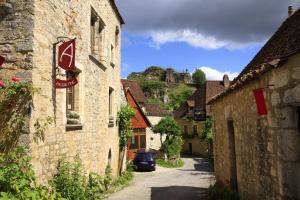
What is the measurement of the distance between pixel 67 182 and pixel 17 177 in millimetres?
2335

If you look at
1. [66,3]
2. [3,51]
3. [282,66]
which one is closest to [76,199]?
[3,51]

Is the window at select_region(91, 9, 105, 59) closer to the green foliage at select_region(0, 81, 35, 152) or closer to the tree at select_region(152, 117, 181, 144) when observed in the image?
the green foliage at select_region(0, 81, 35, 152)

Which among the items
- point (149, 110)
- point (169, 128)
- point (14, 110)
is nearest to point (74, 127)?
point (14, 110)

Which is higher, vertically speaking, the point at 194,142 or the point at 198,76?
the point at 198,76

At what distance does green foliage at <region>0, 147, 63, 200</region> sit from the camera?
6.11m

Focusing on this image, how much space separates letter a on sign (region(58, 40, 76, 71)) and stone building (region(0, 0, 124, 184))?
14 cm

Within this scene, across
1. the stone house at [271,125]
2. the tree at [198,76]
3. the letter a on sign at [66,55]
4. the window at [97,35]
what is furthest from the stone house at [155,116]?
the tree at [198,76]

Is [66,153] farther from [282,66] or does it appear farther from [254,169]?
[282,66]

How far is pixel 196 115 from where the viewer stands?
130 ft

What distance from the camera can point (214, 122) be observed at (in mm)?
14016

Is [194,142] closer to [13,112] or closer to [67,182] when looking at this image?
[67,182]

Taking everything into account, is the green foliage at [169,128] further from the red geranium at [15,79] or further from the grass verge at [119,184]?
the red geranium at [15,79]

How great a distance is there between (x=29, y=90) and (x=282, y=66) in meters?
4.48

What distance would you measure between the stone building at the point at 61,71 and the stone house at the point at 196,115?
1050 inches
